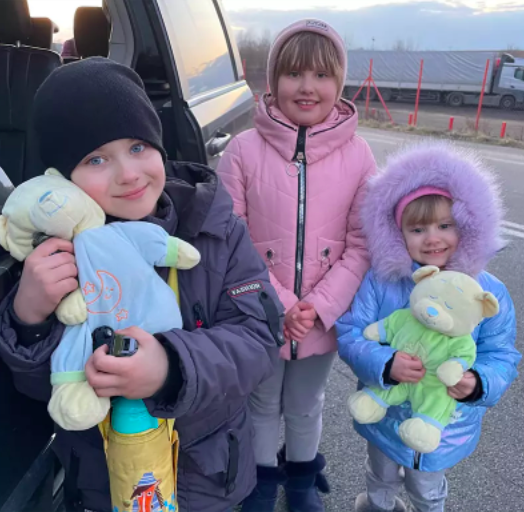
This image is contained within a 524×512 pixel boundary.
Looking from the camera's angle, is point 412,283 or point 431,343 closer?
point 431,343

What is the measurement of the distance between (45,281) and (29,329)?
13 centimetres

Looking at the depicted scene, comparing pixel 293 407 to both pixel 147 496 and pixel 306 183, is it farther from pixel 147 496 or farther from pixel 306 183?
pixel 147 496

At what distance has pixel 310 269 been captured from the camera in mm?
1925

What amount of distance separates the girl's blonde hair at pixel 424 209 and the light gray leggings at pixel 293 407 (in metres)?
0.66

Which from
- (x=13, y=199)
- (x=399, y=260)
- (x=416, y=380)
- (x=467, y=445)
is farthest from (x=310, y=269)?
(x=13, y=199)

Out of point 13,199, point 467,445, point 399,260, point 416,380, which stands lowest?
point 467,445

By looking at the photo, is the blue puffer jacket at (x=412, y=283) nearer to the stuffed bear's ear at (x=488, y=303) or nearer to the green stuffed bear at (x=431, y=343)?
the green stuffed bear at (x=431, y=343)

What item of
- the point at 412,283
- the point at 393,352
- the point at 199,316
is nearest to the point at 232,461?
the point at 199,316

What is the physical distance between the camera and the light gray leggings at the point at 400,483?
1.87m

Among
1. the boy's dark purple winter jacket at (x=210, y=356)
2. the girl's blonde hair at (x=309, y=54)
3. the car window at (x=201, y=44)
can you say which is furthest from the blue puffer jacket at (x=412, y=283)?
the car window at (x=201, y=44)

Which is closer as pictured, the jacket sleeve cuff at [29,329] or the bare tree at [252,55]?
the jacket sleeve cuff at [29,329]

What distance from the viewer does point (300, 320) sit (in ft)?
6.06

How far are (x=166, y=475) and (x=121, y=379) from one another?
0.97ft

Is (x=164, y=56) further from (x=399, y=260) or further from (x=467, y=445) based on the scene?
(x=467, y=445)
